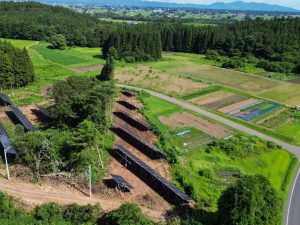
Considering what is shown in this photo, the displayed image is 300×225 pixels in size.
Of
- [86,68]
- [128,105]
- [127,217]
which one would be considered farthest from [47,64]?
[127,217]

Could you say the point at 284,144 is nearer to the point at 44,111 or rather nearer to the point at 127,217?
the point at 127,217

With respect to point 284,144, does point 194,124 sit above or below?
above

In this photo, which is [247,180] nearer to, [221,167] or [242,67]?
[221,167]

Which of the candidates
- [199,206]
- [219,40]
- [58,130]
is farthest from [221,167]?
[219,40]

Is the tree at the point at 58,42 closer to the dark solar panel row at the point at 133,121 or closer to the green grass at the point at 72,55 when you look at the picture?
the green grass at the point at 72,55

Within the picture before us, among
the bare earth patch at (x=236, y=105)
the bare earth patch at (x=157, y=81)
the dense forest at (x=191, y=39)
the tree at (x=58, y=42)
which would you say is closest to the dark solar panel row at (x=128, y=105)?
the bare earth patch at (x=157, y=81)

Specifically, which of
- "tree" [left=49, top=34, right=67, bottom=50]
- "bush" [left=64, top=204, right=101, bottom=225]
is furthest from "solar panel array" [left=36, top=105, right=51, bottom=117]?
"tree" [left=49, top=34, right=67, bottom=50]

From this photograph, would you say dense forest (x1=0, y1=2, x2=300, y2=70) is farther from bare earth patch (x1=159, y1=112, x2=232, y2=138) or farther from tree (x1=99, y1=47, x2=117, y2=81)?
bare earth patch (x1=159, y1=112, x2=232, y2=138)
